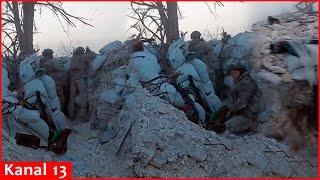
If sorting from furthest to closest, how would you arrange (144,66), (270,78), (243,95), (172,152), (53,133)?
(144,66), (53,133), (243,95), (172,152), (270,78)

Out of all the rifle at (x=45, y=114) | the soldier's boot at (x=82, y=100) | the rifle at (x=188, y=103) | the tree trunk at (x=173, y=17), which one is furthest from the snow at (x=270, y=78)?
the tree trunk at (x=173, y=17)

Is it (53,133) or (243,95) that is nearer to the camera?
(243,95)

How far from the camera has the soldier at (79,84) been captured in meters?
8.41

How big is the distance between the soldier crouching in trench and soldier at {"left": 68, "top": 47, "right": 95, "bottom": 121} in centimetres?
252

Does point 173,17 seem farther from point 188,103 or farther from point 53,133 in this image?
point 53,133

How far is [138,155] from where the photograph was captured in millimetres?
5629

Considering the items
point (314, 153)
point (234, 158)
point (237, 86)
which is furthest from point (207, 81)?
point (314, 153)

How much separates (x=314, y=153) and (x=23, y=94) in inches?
168

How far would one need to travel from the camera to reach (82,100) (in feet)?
27.7

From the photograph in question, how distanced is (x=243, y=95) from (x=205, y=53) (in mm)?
1700

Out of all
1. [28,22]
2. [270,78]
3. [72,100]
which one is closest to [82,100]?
[72,100]

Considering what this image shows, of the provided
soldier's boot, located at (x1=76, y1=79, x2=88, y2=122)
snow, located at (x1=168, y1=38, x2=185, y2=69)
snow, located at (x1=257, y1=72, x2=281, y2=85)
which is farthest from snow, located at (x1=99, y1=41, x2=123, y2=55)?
snow, located at (x1=257, y1=72, x2=281, y2=85)

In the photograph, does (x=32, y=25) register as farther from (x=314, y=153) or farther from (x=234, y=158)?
(x=314, y=153)

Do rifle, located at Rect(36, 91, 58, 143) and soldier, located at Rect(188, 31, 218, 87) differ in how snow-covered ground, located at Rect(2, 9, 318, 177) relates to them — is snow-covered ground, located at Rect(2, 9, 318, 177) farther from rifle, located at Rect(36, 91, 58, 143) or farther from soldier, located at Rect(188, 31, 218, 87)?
soldier, located at Rect(188, 31, 218, 87)
